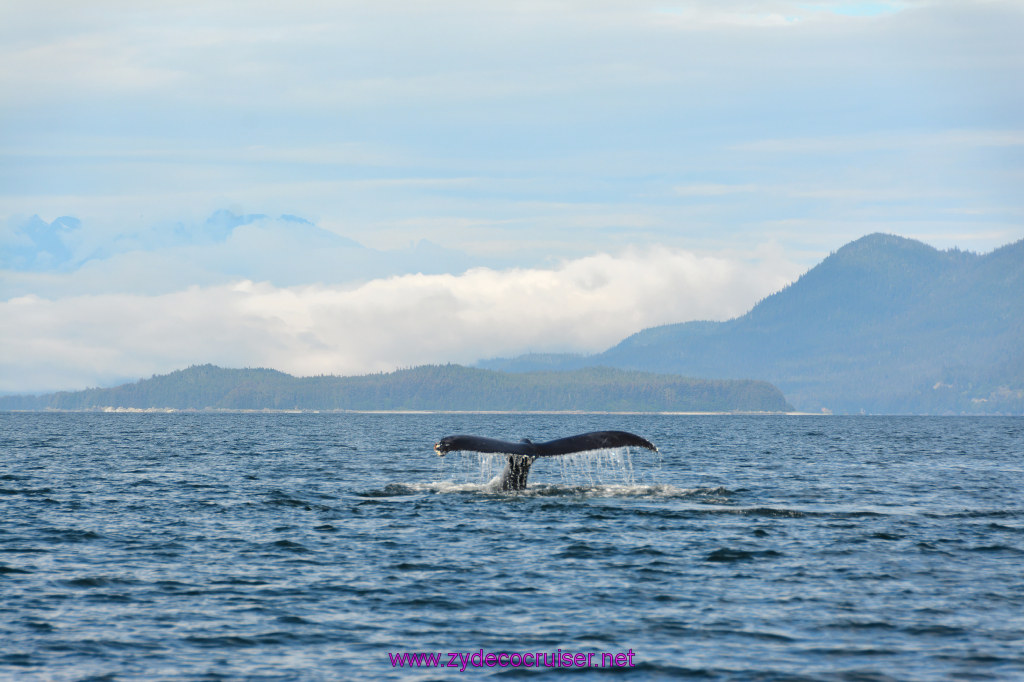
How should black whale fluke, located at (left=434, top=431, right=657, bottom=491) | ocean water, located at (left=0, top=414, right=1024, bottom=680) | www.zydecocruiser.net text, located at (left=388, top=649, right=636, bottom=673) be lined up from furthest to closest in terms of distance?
black whale fluke, located at (left=434, top=431, right=657, bottom=491)
ocean water, located at (left=0, top=414, right=1024, bottom=680)
www.zydecocruiser.net text, located at (left=388, top=649, right=636, bottom=673)

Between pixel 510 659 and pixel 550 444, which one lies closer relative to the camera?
pixel 510 659

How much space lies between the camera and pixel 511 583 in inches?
758

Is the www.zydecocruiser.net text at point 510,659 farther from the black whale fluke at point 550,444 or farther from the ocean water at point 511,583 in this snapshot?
the black whale fluke at point 550,444

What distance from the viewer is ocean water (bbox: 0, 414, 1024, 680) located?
14.6 meters

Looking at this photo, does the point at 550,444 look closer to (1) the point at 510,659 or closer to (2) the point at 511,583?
(2) the point at 511,583

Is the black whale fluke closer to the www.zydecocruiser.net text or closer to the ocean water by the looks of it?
the ocean water

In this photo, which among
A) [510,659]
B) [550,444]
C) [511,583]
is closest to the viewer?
[510,659]

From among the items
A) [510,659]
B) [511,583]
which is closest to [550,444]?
[511,583]

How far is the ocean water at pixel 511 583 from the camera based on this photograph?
14.6 metres

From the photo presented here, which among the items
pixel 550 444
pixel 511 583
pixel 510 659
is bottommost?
pixel 510 659

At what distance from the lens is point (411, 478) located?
138ft

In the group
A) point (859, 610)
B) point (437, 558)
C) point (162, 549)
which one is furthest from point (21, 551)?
point (859, 610)

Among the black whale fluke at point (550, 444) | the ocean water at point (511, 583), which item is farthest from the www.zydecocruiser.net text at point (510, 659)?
the black whale fluke at point (550, 444)

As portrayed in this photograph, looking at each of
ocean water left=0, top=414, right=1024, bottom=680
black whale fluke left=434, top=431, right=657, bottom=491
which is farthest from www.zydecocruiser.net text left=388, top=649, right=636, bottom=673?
black whale fluke left=434, top=431, right=657, bottom=491
